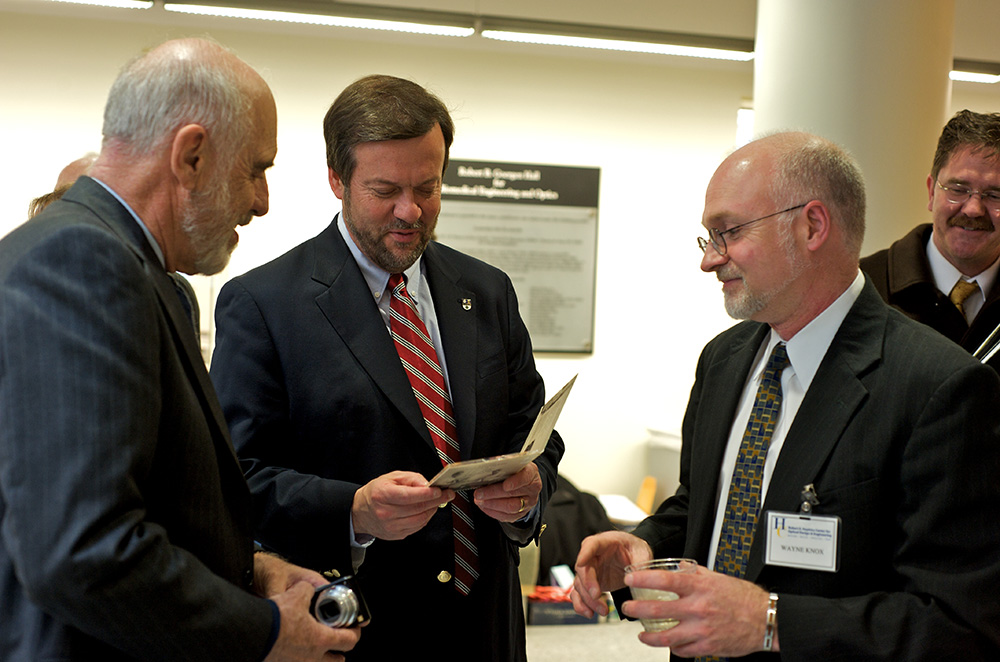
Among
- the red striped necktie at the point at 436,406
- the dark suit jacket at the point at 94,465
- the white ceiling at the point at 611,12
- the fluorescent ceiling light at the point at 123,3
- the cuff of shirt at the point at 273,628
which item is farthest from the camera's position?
the white ceiling at the point at 611,12

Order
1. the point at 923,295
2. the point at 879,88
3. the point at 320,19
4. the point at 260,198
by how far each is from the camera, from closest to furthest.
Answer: the point at 260,198 → the point at 923,295 → the point at 879,88 → the point at 320,19

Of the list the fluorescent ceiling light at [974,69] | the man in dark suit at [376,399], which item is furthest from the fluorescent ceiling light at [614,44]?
the man in dark suit at [376,399]

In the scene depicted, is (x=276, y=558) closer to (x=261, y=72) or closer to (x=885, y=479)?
(x=261, y=72)

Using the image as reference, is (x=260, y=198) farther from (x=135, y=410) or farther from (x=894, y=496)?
(x=894, y=496)

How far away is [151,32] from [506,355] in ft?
14.7

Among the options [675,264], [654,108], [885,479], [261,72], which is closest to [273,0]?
[654,108]

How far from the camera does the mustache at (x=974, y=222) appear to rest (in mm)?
2678

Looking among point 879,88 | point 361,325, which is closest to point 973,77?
point 879,88

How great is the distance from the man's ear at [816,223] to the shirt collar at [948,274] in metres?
1.32

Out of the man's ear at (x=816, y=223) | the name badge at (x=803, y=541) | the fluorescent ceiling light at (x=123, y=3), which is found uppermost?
the fluorescent ceiling light at (x=123, y=3)

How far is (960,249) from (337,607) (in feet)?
7.53

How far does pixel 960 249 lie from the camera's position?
270 cm

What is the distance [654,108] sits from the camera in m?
6.24

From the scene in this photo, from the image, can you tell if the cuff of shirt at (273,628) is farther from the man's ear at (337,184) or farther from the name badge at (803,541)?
the man's ear at (337,184)
